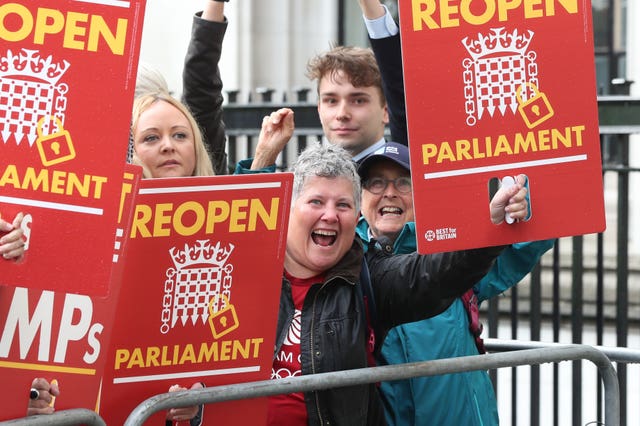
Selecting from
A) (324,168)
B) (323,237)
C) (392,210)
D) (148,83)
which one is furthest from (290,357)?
(148,83)

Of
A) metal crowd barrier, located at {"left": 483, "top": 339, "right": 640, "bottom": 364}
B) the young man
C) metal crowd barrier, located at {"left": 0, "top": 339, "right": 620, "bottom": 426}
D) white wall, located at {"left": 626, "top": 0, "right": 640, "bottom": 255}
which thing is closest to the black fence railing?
white wall, located at {"left": 626, "top": 0, "right": 640, "bottom": 255}

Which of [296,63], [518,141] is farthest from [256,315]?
[296,63]

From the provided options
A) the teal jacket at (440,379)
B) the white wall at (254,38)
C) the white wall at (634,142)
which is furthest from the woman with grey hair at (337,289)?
the white wall at (254,38)

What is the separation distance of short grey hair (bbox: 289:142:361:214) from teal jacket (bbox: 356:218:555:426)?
266mm

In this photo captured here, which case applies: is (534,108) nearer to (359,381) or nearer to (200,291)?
(359,381)

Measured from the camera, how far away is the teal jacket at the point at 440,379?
12.4ft

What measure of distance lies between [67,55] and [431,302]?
1.17 metres

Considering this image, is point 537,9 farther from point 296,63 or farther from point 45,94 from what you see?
point 296,63

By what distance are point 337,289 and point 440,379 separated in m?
0.49

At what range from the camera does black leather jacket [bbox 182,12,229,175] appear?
176 inches

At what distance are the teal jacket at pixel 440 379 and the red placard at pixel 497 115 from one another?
47 centimetres

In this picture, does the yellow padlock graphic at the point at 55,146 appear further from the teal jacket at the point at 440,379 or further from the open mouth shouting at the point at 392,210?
the open mouth shouting at the point at 392,210

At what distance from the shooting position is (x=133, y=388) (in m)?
3.14

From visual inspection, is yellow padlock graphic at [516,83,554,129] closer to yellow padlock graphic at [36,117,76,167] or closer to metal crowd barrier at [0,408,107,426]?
yellow padlock graphic at [36,117,76,167]
